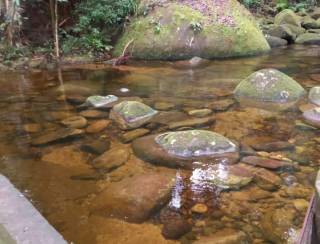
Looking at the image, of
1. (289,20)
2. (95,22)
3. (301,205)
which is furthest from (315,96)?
(289,20)

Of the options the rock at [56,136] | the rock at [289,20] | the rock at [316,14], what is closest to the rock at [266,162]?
the rock at [56,136]

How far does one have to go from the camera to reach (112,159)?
3793mm

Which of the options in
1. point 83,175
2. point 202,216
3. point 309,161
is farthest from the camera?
point 309,161

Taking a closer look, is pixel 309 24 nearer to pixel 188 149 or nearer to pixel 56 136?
pixel 188 149

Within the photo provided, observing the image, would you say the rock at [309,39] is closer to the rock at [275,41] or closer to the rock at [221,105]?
the rock at [275,41]

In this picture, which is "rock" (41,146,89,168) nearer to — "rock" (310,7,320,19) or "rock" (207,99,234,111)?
"rock" (207,99,234,111)

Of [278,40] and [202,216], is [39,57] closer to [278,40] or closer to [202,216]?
[278,40]

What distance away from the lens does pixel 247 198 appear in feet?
10.2

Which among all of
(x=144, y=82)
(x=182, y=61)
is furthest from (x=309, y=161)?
(x=182, y=61)

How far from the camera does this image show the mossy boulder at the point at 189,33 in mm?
8508

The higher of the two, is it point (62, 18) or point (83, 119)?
point (62, 18)

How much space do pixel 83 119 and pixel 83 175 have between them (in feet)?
4.79

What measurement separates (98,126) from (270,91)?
2388 mm

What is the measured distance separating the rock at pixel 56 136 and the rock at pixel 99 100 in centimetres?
91
